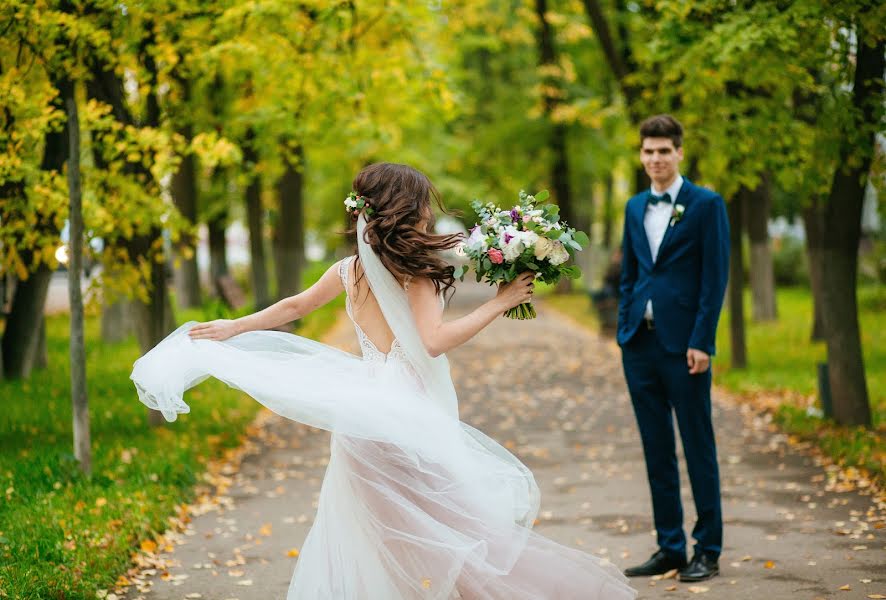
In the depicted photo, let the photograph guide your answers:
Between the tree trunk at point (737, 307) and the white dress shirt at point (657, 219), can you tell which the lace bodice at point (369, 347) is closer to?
the white dress shirt at point (657, 219)

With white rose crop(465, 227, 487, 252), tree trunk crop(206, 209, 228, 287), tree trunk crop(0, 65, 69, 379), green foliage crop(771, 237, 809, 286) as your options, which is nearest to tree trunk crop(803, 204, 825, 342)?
tree trunk crop(0, 65, 69, 379)

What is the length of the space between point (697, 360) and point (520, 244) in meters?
1.60

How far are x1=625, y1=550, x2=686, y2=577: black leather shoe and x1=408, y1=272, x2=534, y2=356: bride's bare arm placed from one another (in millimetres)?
2217

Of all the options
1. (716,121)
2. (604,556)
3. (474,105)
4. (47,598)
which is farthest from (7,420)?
(474,105)

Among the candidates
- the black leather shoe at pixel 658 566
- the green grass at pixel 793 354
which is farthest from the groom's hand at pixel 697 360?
the green grass at pixel 793 354

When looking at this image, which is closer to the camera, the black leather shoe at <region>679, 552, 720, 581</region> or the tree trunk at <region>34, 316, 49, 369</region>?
the black leather shoe at <region>679, 552, 720, 581</region>

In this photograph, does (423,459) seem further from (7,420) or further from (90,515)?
(7,420)

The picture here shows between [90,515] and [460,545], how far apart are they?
339cm

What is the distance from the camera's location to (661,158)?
5.73 meters

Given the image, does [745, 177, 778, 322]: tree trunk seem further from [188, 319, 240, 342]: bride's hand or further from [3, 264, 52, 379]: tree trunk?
[188, 319, 240, 342]: bride's hand

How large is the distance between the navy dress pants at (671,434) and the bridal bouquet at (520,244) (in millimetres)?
1308

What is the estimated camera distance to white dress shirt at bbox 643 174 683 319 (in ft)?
18.9

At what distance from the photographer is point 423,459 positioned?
4.39 meters

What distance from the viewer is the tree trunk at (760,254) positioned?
734 inches
